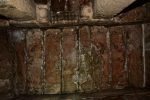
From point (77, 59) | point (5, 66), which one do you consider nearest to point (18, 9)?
point (5, 66)

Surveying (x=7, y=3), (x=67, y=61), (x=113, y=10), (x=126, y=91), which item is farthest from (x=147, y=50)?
(x=7, y=3)

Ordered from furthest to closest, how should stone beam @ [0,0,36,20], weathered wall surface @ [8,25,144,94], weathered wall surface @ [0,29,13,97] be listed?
weathered wall surface @ [8,25,144,94], weathered wall surface @ [0,29,13,97], stone beam @ [0,0,36,20]

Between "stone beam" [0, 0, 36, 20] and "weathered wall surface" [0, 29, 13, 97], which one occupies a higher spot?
"stone beam" [0, 0, 36, 20]

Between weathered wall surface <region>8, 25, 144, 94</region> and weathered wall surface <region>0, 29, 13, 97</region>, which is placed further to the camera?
weathered wall surface <region>8, 25, 144, 94</region>

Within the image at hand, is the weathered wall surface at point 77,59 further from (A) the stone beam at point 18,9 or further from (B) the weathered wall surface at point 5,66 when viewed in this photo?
(A) the stone beam at point 18,9

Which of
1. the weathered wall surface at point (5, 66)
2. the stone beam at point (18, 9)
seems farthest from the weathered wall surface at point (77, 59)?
the stone beam at point (18, 9)

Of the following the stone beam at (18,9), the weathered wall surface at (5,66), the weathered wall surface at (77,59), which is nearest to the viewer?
the stone beam at (18,9)

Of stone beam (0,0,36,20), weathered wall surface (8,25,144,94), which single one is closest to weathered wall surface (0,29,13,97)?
weathered wall surface (8,25,144,94)

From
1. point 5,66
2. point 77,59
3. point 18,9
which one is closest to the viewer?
point 18,9

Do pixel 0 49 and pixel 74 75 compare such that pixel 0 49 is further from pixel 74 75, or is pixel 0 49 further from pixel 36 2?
pixel 74 75

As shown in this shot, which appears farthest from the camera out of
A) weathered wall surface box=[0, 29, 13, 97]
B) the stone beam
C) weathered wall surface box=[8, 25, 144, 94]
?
weathered wall surface box=[8, 25, 144, 94]

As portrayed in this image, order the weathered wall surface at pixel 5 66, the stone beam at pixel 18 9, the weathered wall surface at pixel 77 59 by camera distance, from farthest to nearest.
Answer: the weathered wall surface at pixel 77 59
the weathered wall surface at pixel 5 66
the stone beam at pixel 18 9

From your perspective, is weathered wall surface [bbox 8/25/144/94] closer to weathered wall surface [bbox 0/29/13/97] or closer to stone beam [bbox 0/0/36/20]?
weathered wall surface [bbox 0/29/13/97]

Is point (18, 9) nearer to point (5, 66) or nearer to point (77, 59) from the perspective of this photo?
A: point (5, 66)
